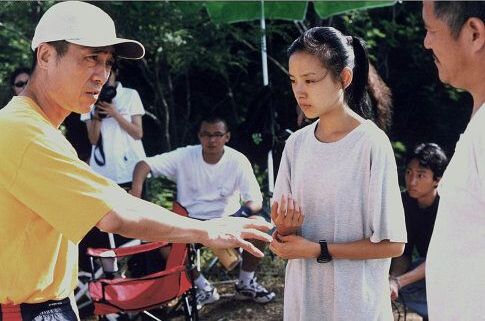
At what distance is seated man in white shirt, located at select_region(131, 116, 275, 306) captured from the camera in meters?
5.72

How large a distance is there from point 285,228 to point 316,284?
0.72ft

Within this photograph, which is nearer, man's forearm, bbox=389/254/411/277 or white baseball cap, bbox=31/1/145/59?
white baseball cap, bbox=31/1/145/59

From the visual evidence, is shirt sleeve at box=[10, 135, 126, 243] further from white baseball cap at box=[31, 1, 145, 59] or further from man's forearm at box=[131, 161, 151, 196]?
man's forearm at box=[131, 161, 151, 196]

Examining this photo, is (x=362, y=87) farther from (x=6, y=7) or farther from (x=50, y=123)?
(x=6, y=7)

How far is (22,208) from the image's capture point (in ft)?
6.98

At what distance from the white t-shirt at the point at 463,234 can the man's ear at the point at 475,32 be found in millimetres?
149

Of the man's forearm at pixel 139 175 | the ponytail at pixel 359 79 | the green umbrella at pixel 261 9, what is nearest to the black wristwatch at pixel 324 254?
the ponytail at pixel 359 79

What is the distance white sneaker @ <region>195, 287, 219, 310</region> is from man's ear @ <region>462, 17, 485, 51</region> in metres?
4.13

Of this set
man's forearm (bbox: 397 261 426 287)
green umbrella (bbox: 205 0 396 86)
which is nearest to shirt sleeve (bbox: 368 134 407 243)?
man's forearm (bbox: 397 261 426 287)

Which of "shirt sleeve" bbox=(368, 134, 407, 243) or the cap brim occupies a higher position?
the cap brim

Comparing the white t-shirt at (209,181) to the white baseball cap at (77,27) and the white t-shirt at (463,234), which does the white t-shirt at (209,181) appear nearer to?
the white baseball cap at (77,27)

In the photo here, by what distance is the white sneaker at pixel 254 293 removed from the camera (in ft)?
18.7

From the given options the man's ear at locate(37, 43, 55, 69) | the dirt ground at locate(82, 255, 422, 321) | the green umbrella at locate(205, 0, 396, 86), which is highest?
the green umbrella at locate(205, 0, 396, 86)

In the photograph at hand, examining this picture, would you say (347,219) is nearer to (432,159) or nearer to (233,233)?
(233,233)
